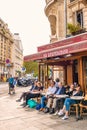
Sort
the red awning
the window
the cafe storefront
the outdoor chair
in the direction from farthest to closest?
the window < the cafe storefront < the outdoor chair < the red awning

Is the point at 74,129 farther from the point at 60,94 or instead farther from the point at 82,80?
the point at 82,80

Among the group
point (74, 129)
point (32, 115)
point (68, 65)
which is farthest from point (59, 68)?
point (74, 129)

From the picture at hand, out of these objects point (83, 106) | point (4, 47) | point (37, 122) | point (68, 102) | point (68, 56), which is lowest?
point (37, 122)

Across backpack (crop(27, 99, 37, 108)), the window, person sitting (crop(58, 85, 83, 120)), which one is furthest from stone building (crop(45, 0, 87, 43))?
person sitting (crop(58, 85, 83, 120))

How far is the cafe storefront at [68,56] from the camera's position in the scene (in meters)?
10.2

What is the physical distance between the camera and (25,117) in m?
9.99

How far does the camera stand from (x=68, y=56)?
40.7ft

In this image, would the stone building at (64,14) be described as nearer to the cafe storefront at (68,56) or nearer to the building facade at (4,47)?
the cafe storefront at (68,56)

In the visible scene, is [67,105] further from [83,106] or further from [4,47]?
[4,47]

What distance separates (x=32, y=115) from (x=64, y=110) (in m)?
1.42

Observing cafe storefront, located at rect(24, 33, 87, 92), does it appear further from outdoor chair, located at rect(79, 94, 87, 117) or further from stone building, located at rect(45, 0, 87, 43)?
stone building, located at rect(45, 0, 87, 43)

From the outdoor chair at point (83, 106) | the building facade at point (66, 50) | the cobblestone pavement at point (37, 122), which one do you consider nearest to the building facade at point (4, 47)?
the building facade at point (66, 50)

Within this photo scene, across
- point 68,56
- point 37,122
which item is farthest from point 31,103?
point 37,122

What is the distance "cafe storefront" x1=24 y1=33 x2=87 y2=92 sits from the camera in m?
Result: 10.2
